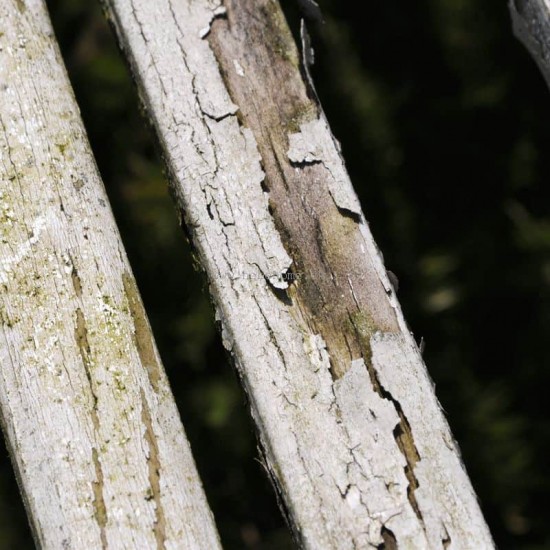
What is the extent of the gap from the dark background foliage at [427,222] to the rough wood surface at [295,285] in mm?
544

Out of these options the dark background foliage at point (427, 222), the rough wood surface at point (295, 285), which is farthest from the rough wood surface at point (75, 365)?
the dark background foliage at point (427, 222)

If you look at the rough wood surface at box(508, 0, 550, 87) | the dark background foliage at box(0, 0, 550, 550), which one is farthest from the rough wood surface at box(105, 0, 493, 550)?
the dark background foliage at box(0, 0, 550, 550)

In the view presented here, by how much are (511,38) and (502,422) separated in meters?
0.79

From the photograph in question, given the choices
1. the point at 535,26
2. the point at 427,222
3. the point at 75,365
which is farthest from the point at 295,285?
the point at 427,222

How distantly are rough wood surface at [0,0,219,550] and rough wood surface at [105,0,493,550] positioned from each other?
0.11 meters

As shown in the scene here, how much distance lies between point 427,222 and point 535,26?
2.17 ft

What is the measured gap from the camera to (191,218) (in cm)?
93

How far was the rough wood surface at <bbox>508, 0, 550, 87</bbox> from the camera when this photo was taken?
3.17ft

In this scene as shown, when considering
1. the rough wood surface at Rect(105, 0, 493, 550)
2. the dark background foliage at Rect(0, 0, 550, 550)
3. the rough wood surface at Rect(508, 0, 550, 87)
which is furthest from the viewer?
the dark background foliage at Rect(0, 0, 550, 550)

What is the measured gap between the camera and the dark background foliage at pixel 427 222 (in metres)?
1.50

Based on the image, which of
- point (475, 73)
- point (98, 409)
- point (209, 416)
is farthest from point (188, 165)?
point (475, 73)

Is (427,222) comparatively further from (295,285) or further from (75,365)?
(75,365)

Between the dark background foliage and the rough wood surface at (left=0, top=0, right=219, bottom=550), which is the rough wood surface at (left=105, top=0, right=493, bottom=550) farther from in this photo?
the dark background foliage

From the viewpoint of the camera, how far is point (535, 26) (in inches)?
39.0
